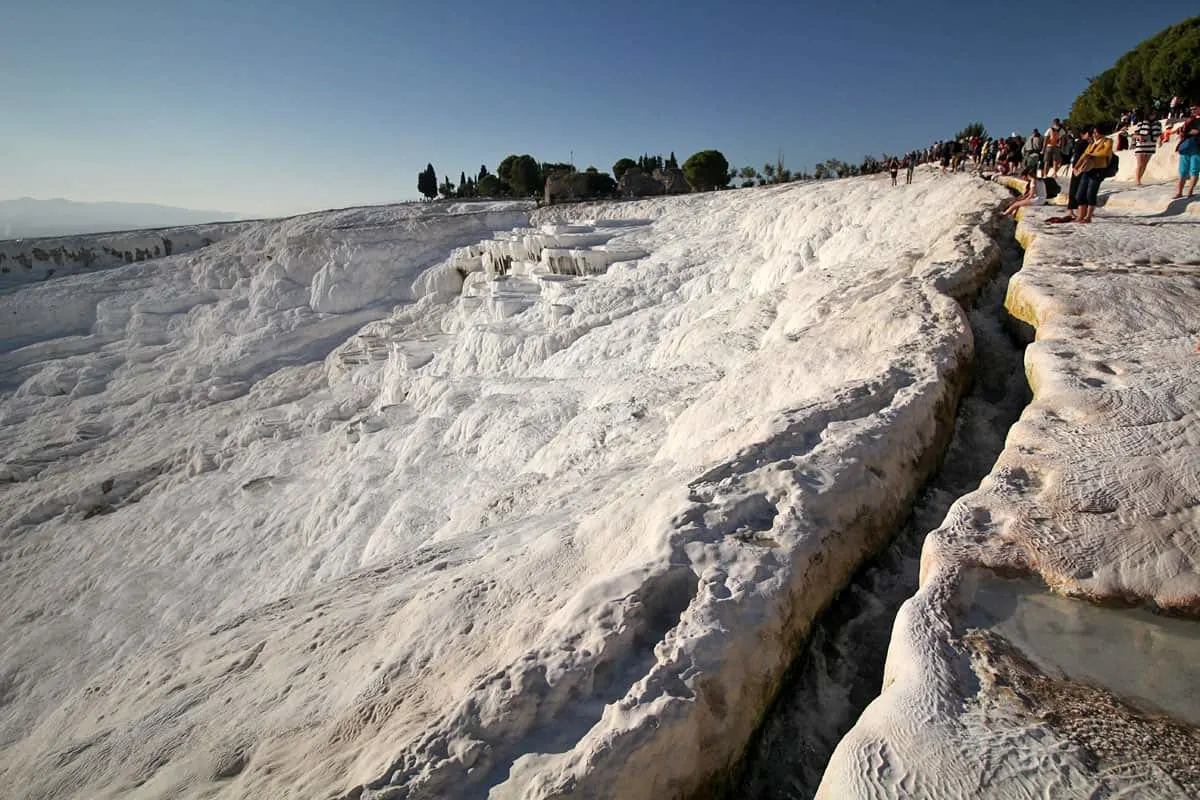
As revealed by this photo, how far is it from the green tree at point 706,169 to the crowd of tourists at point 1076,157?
1969 cm

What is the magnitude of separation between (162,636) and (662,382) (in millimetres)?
8593

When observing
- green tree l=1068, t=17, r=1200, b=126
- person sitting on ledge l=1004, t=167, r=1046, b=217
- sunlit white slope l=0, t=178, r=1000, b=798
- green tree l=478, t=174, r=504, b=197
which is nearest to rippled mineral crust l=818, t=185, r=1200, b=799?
sunlit white slope l=0, t=178, r=1000, b=798

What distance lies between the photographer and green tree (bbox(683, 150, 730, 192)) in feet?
120

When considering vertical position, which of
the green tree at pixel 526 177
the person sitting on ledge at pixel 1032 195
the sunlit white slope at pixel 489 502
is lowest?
the sunlit white slope at pixel 489 502

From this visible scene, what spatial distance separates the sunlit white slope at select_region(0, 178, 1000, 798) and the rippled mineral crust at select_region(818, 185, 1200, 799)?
0.64 metres

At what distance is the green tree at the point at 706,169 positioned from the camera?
1436 inches

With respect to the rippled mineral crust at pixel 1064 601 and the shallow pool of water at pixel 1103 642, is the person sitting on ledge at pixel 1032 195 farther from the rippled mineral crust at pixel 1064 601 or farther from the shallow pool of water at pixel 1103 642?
the shallow pool of water at pixel 1103 642

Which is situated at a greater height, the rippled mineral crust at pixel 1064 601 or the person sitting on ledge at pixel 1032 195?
the person sitting on ledge at pixel 1032 195

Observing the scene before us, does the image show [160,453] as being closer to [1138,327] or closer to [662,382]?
[662,382]

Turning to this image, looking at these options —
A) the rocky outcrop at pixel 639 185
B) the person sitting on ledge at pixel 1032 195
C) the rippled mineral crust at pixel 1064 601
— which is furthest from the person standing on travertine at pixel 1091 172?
the rocky outcrop at pixel 639 185

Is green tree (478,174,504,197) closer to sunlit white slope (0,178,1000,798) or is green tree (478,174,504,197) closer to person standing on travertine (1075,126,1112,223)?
sunlit white slope (0,178,1000,798)

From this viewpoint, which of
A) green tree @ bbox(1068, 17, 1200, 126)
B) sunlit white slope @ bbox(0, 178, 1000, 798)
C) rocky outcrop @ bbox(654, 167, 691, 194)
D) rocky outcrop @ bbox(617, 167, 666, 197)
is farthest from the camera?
rocky outcrop @ bbox(654, 167, 691, 194)

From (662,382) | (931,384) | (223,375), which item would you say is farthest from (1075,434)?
(223,375)

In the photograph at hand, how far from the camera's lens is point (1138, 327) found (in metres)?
3.78
